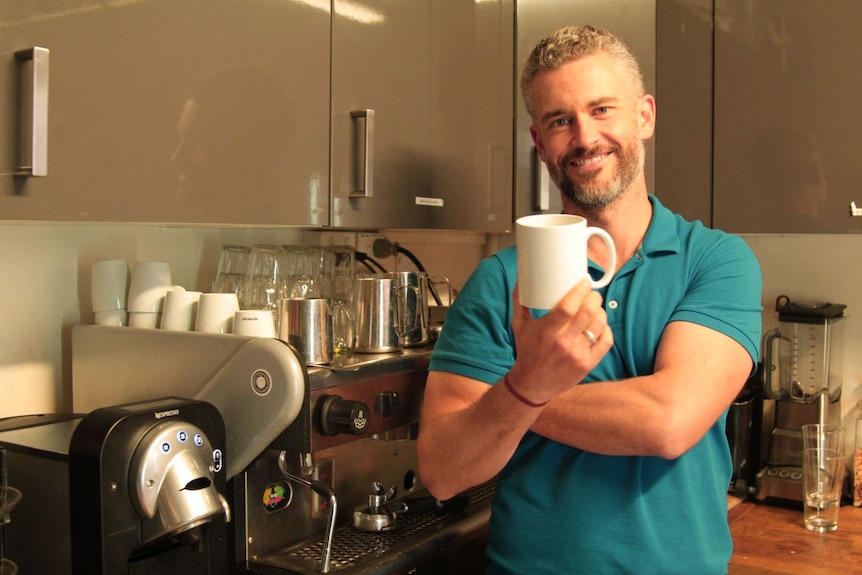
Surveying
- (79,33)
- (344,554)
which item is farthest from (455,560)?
(79,33)

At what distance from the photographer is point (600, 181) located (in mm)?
1465

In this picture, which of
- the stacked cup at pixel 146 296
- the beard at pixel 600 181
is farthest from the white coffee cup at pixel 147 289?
the beard at pixel 600 181

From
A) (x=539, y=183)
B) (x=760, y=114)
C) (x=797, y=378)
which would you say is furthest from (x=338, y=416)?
(x=797, y=378)

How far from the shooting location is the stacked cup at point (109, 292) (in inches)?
61.1

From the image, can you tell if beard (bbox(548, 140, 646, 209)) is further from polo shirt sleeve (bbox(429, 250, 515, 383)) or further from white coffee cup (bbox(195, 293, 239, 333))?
white coffee cup (bbox(195, 293, 239, 333))

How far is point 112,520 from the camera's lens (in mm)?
1137

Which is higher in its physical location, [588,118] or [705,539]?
[588,118]

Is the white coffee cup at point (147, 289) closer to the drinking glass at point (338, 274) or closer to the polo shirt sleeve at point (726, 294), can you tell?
the drinking glass at point (338, 274)

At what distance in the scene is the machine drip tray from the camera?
1.41 meters

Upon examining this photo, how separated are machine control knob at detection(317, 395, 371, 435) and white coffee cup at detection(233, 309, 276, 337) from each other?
0.47 ft

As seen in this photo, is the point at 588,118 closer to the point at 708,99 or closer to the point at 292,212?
the point at 292,212

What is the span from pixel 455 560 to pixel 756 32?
4.45ft

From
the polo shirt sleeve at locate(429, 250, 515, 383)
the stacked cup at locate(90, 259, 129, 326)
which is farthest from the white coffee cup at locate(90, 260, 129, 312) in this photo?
the polo shirt sleeve at locate(429, 250, 515, 383)

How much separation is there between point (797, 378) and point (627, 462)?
1.14 metres
